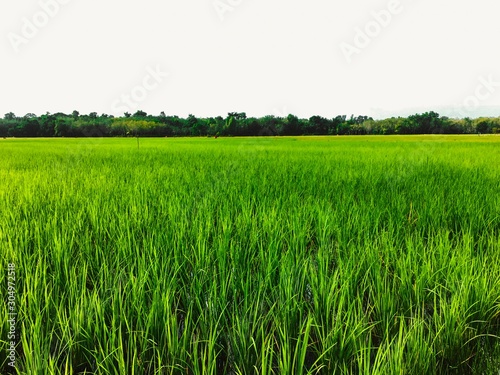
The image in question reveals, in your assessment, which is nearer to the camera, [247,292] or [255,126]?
[247,292]

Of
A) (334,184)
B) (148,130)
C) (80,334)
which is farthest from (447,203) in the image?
(148,130)

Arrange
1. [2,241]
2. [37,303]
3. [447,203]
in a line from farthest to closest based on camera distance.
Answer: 1. [447,203]
2. [2,241]
3. [37,303]

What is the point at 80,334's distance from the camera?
1.24 metres

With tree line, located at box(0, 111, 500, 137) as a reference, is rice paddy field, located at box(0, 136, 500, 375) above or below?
below

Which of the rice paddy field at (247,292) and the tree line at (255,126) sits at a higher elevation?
the tree line at (255,126)

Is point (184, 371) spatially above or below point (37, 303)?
below

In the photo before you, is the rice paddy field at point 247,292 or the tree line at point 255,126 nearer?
the rice paddy field at point 247,292

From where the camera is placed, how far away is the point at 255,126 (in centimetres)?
4272

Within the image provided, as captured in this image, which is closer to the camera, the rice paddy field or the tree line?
the rice paddy field

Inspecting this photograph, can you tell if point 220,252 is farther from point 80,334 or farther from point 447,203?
point 447,203

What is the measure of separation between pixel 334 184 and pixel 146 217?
267 cm

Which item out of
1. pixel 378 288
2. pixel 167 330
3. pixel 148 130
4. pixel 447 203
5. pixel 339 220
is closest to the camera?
pixel 167 330

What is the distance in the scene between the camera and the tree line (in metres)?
43.5

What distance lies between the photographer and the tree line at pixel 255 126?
4350 centimetres
